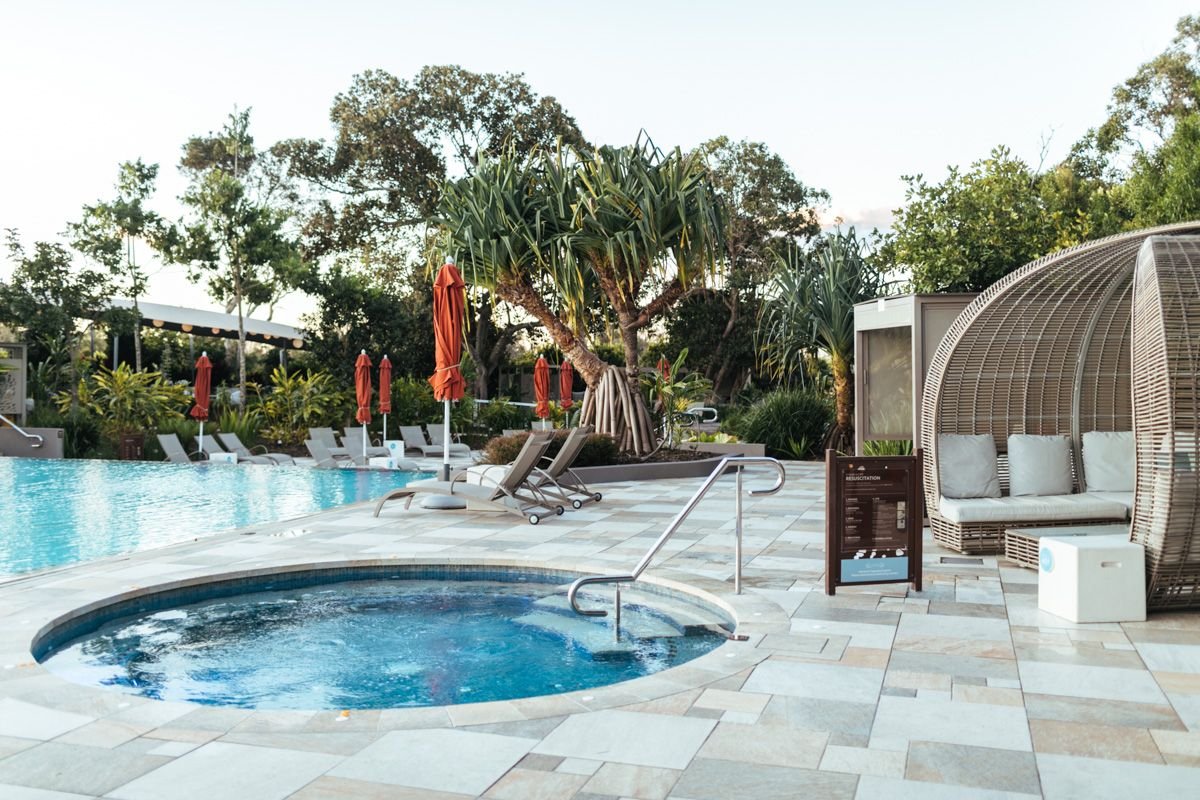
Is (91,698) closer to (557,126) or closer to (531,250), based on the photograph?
(531,250)

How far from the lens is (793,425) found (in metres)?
17.1

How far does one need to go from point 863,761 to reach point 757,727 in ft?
1.51

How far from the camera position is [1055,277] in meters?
8.03

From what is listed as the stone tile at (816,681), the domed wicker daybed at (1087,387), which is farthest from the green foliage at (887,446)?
the stone tile at (816,681)

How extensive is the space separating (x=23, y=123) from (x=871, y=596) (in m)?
20.4

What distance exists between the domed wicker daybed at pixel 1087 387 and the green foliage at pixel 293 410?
13869mm

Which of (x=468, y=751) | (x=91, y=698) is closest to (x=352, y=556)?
(x=91, y=698)

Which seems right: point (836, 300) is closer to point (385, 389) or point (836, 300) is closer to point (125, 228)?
point (385, 389)

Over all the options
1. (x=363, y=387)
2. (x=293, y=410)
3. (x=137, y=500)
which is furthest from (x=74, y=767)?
(x=293, y=410)

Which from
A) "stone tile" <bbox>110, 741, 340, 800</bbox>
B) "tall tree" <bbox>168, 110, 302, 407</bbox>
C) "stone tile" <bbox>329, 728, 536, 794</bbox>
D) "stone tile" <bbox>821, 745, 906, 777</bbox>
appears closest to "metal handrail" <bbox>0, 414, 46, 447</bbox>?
"tall tree" <bbox>168, 110, 302, 407</bbox>

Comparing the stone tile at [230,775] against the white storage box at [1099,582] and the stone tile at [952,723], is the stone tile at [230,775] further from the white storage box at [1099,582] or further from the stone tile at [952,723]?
the white storage box at [1099,582]

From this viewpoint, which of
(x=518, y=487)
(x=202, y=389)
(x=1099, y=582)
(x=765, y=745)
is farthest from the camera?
(x=202, y=389)

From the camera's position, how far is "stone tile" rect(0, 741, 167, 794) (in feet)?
10.3

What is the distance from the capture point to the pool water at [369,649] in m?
4.87
